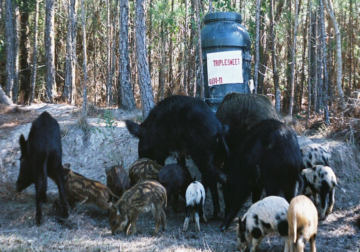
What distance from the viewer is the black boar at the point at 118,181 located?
690 cm

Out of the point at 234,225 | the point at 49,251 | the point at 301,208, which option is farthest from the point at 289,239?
the point at 49,251

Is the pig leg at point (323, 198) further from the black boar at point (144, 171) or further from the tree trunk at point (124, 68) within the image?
the tree trunk at point (124, 68)

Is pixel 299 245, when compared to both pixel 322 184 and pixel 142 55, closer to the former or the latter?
pixel 322 184

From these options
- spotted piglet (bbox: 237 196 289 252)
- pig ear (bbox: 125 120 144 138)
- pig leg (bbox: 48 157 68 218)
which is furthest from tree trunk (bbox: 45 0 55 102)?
spotted piglet (bbox: 237 196 289 252)

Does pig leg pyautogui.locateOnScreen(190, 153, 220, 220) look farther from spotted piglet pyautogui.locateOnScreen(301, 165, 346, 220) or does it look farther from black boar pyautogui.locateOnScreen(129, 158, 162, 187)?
spotted piglet pyautogui.locateOnScreen(301, 165, 346, 220)

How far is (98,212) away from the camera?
6.90 meters

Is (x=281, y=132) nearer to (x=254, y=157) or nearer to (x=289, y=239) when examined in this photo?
(x=254, y=157)

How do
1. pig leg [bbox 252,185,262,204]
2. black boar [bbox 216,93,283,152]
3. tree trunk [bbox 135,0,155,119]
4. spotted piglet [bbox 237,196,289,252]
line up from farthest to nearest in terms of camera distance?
tree trunk [bbox 135,0,155,119] → black boar [bbox 216,93,283,152] → pig leg [bbox 252,185,262,204] → spotted piglet [bbox 237,196,289,252]

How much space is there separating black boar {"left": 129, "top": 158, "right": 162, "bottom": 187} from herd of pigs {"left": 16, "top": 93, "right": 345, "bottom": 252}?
0.06ft

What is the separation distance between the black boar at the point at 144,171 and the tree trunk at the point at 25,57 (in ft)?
44.7

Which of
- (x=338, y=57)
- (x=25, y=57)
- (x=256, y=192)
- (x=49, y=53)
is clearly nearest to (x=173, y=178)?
(x=256, y=192)

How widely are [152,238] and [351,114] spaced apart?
6.79 m

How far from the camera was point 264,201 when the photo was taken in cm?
503

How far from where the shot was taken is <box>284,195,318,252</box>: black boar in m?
4.50
